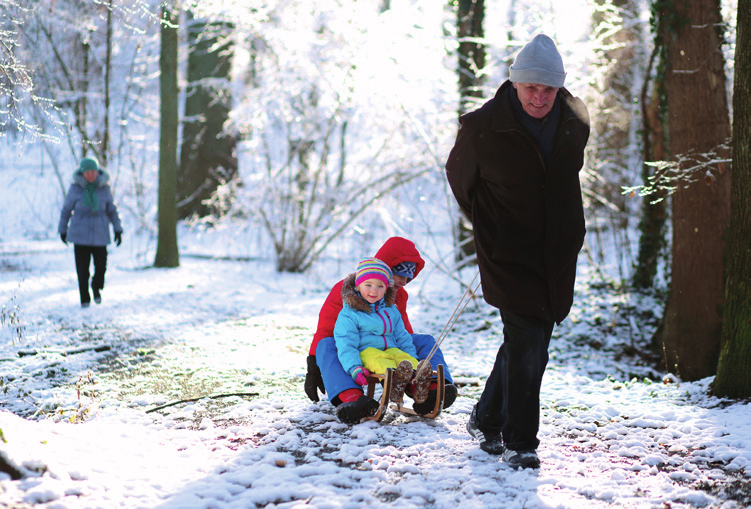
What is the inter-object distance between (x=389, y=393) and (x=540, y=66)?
2065 mm

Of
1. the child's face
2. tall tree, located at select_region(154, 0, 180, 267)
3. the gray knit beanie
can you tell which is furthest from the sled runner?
tall tree, located at select_region(154, 0, 180, 267)

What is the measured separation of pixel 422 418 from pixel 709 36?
547 cm

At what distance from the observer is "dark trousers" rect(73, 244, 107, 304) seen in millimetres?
8195

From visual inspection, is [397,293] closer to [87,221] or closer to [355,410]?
[355,410]

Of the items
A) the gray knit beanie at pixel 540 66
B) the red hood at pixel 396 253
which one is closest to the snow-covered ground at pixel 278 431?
the red hood at pixel 396 253

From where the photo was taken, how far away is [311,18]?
11.2 meters

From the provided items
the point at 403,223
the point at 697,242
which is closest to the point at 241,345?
the point at 697,242

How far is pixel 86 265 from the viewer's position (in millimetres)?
8305

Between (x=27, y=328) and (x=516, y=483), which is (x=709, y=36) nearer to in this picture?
(x=516, y=483)

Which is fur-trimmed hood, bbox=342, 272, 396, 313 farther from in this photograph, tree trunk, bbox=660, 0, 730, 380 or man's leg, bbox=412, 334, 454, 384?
tree trunk, bbox=660, 0, 730, 380

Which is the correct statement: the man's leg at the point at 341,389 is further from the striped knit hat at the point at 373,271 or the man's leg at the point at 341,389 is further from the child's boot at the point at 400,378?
the striped knit hat at the point at 373,271

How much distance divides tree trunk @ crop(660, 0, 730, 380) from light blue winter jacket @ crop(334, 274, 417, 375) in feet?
12.7

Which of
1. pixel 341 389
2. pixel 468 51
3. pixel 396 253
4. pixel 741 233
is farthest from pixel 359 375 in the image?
pixel 468 51

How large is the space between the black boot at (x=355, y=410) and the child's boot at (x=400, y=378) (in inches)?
5.8
